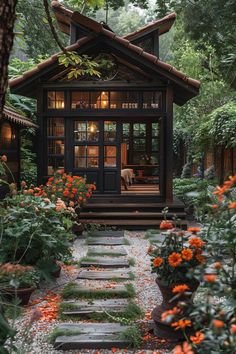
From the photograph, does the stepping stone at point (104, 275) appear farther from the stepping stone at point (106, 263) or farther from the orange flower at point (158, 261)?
the orange flower at point (158, 261)

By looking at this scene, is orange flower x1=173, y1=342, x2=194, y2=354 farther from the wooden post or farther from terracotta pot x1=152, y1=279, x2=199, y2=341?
the wooden post

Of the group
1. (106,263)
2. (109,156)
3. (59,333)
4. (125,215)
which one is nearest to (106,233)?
(125,215)

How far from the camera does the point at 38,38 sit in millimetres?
17562

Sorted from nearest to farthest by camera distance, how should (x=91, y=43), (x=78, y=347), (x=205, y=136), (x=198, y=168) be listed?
(x=78, y=347), (x=91, y=43), (x=205, y=136), (x=198, y=168)

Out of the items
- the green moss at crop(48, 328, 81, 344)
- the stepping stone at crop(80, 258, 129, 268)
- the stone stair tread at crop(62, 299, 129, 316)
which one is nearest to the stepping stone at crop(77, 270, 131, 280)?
the stepping stone at crop(80, 258, 129, 268)

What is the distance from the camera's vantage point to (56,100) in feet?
36.0

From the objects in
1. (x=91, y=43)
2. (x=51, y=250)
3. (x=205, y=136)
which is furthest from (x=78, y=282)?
(x=205, y=136)

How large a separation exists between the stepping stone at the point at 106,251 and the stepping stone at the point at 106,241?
1.31 feet

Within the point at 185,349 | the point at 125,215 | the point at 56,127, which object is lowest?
the point at 125,215

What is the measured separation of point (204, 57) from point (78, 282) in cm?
1603

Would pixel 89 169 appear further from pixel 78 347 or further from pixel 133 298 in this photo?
pixel 78 347

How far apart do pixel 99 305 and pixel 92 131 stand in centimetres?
690

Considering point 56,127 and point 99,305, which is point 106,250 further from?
point 56,127

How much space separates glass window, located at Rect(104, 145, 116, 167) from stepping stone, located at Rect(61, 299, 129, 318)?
645 centimetres
